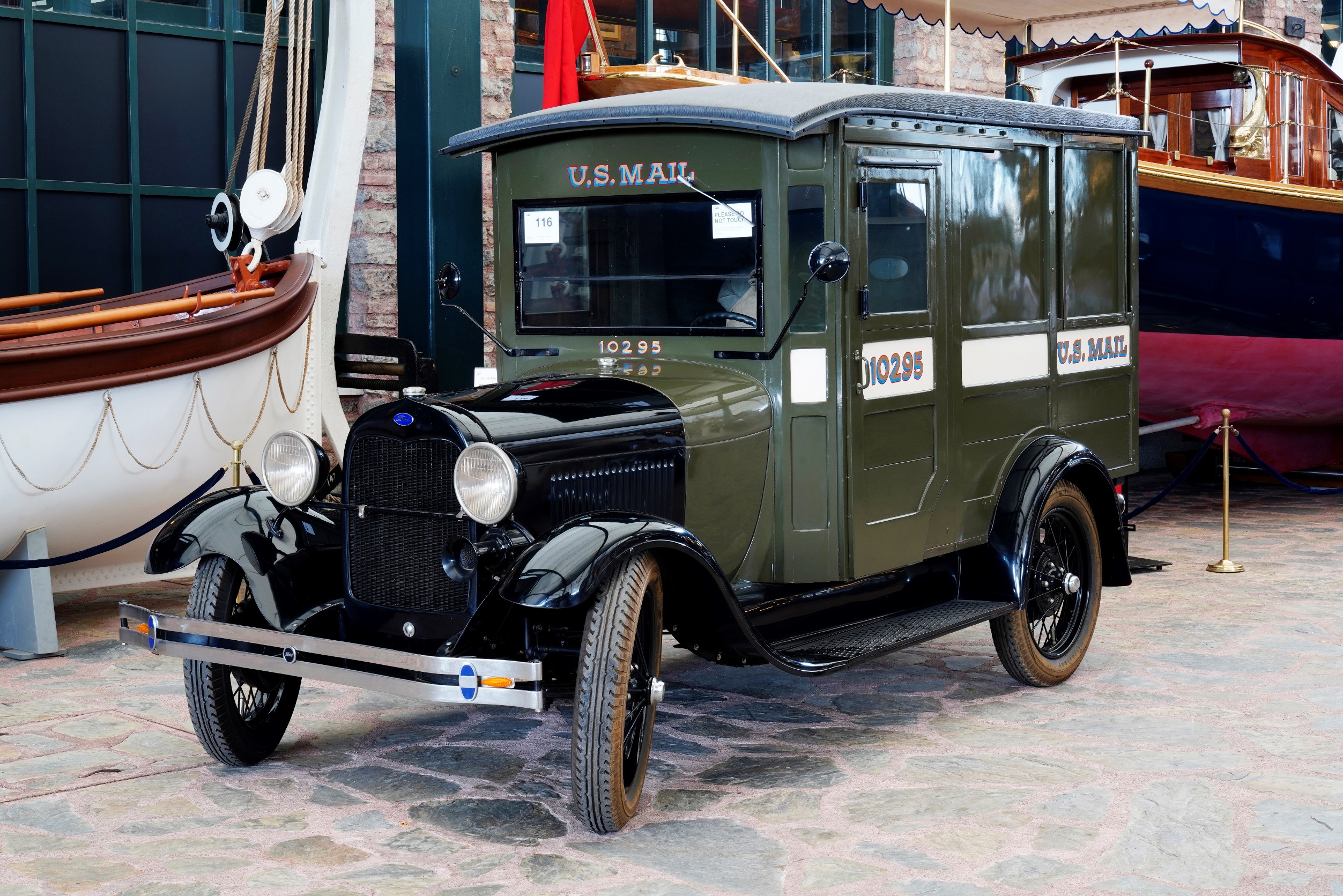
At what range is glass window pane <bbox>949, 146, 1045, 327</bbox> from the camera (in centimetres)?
501

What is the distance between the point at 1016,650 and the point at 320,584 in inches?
94.6

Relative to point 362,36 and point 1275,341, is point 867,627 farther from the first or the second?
point 1275,341

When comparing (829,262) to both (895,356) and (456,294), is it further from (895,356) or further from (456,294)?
(456,294)

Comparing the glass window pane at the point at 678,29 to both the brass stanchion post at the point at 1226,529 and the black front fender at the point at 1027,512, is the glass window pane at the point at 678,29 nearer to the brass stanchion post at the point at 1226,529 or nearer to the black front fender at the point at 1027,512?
the brass stanchion post at the point at 1226,529

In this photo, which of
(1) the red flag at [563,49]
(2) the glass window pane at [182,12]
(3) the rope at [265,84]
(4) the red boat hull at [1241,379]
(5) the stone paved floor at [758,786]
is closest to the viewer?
(5) the stone paved floor at [758,786]

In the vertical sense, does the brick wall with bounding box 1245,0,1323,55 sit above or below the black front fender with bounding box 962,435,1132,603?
above

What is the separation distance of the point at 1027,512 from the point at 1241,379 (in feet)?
15.3

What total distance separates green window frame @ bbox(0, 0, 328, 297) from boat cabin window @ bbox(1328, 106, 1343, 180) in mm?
6275

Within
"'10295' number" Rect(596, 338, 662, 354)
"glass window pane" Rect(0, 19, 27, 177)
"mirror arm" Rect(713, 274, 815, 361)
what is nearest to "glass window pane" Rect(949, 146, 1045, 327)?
"mirror arm" Rect(713, 274, 815, 361)

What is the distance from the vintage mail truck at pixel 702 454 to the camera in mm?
3836

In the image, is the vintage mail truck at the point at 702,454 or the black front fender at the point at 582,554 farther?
the vintage mail truck at the point at 702,454

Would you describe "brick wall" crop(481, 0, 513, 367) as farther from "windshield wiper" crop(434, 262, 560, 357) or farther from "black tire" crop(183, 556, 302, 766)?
"black tire" crop(183, 556, 302, 766)

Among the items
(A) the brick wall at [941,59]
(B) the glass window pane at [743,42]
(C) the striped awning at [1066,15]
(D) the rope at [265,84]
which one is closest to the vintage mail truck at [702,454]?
(D) the rope at [265,84]

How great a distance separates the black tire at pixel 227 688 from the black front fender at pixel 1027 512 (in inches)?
94.1
